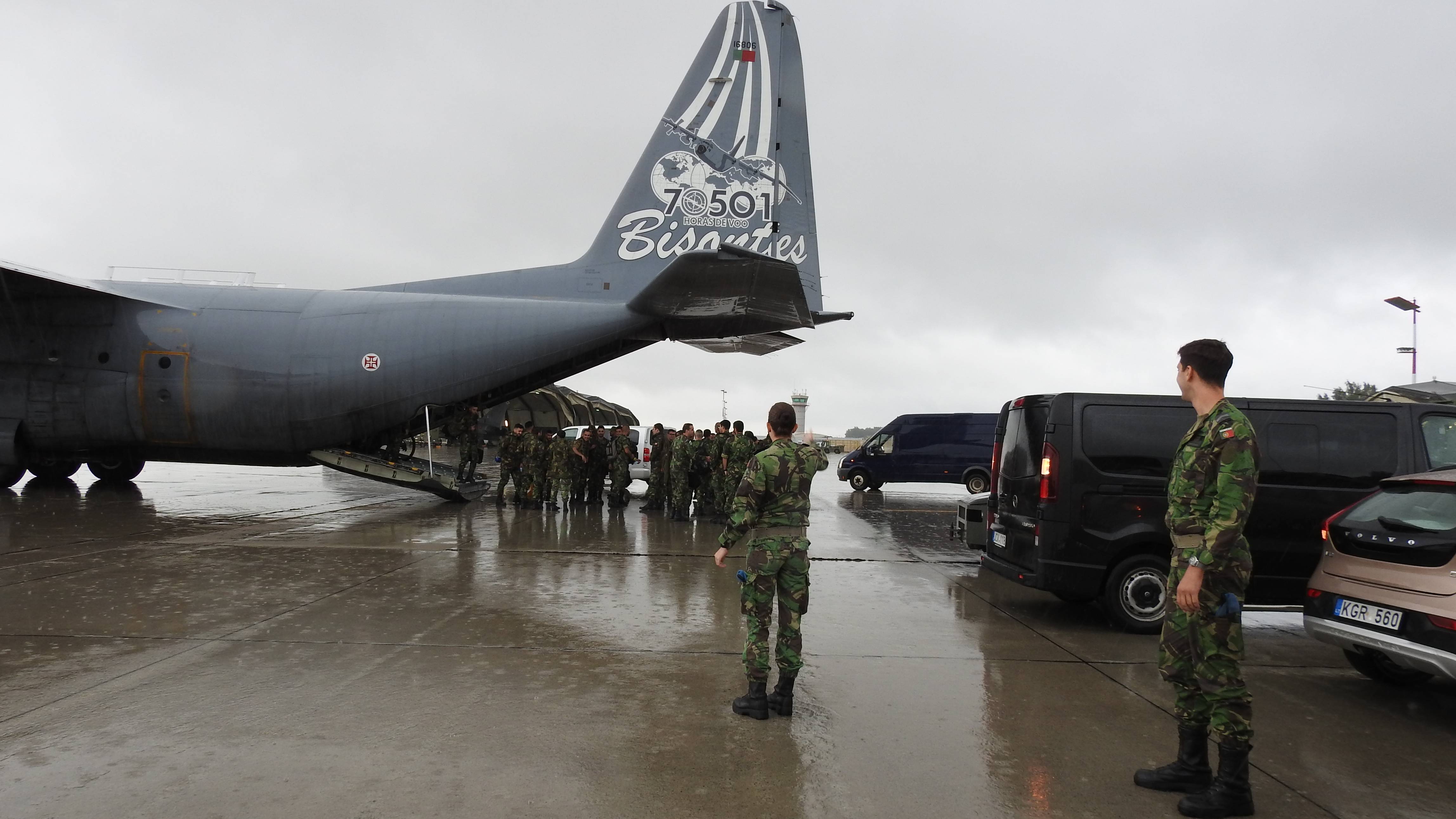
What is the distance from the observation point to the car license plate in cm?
451

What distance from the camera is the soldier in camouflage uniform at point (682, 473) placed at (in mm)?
13734

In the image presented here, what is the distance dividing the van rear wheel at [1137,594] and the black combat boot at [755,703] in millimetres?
3606

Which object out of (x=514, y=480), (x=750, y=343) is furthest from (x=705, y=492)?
(x=514, y=480)

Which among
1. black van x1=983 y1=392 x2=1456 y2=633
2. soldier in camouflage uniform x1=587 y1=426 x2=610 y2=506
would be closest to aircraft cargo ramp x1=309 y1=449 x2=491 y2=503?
soldier in camouflage uniform x1=587 y1=426 x2=610 y2=506

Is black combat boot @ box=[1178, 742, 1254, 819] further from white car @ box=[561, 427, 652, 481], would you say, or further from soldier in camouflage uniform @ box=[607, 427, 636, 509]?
white car @ box=[561, 427, 652, 481]

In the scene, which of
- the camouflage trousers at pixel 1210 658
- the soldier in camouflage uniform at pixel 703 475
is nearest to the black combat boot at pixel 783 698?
the camouflage trousers at pixel 1210 658

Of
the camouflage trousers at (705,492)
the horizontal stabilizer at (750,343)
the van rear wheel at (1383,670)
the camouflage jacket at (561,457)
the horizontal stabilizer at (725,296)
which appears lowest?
the van rear wheel at (1383,670)

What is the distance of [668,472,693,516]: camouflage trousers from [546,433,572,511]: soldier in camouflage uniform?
2134 millimetres

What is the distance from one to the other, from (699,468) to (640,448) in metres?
7.23

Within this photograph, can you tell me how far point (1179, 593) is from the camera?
3.56 metres

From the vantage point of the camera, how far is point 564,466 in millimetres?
14719

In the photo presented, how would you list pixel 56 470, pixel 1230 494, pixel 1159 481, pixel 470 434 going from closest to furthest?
pixel 1230 494, pixel 1159 481, pixel 470 434, pixel 56 470

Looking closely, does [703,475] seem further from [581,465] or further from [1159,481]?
[1159,481]

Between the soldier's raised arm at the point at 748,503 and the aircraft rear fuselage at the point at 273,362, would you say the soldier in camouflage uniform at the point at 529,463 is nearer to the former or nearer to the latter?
the aircraft rear fuselage at the point at 273,362
